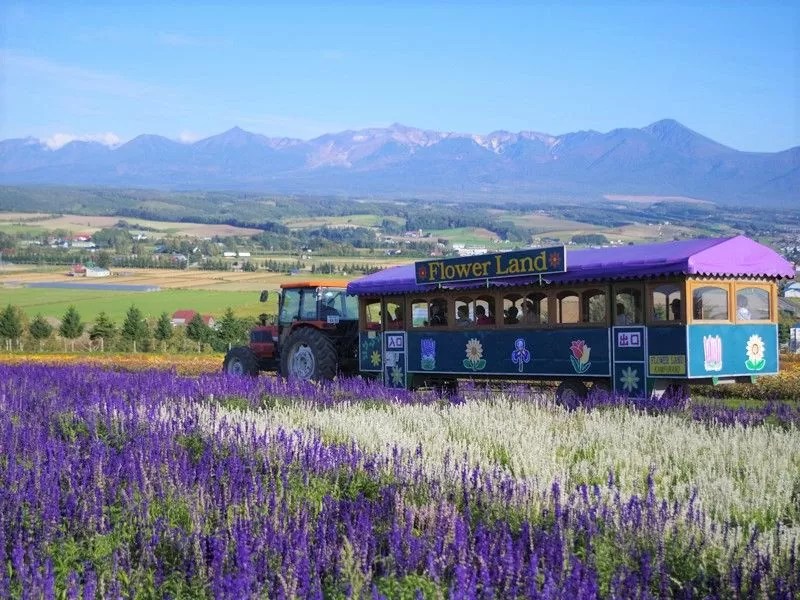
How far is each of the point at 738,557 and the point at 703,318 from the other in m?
10.1

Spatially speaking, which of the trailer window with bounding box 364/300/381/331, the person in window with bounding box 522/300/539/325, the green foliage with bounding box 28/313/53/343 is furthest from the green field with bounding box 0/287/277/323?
the person in window with bounding box 522/300/539/325

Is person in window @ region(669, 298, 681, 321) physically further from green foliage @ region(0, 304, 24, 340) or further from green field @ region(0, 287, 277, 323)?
green field @ region(0, 287, 277, 323)

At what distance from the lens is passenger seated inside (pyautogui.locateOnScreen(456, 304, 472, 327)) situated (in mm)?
19828

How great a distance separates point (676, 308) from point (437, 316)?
542 cm

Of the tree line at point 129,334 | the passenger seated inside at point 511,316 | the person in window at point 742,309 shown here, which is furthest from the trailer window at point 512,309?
the tree line at point 129,334

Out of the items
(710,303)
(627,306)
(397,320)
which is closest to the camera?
(710,303)

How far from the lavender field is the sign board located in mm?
4827

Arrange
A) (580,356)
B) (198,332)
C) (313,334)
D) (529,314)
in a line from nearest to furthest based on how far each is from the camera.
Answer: (580,356)
(529,314)
(313,334)
(198,332)

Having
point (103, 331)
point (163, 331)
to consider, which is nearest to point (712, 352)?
point (163, 331)

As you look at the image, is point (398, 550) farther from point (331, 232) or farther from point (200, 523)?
point (331, 232)

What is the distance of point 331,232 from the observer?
190500mm

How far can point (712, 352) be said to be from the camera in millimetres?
16469

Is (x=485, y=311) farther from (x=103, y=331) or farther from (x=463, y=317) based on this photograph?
(x=103, y=331)

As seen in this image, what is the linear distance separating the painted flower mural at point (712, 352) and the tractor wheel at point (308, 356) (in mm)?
7959
